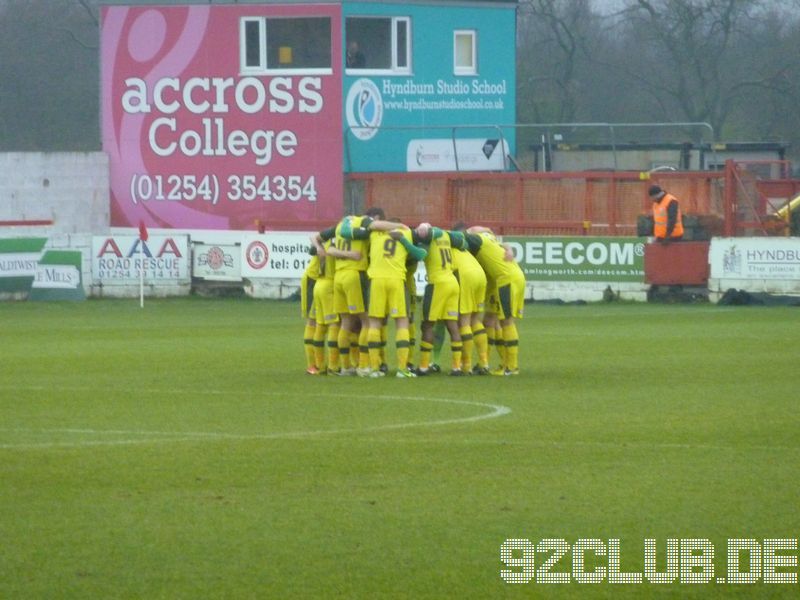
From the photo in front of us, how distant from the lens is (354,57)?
37.4 m

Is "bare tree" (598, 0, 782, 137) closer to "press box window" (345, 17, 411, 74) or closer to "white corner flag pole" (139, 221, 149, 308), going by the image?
"press box window" (345, 17, 411, 74)

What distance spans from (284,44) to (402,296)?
21431 millimetres

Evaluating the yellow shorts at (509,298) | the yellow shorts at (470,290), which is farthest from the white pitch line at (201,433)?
the yellow shorts at (509,298)

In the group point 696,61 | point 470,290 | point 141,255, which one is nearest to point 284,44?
point 141,255

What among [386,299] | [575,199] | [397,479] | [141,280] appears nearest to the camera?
[397,479]

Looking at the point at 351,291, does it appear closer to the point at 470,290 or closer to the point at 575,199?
the point at 470,290

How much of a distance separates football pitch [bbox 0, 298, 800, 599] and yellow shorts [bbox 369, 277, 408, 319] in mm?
797

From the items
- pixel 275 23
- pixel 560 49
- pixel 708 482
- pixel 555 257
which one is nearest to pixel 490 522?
pixel 708 482

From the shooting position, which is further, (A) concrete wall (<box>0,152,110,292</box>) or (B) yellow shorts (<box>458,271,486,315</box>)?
(A) concrete wall (<box>0,152,110,292</box>)

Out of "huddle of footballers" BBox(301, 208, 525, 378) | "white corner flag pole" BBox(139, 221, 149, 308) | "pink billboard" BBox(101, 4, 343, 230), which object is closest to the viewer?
"huddle of footballers" BBox(301, 208, 525, 378)

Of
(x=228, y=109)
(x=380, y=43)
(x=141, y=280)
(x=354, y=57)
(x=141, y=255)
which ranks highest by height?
(x=380, y=43)

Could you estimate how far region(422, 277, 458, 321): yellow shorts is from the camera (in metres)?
17.2

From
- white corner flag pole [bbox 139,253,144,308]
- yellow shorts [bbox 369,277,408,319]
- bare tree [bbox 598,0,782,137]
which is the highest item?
bare tree [bbox 598,0,782,137]

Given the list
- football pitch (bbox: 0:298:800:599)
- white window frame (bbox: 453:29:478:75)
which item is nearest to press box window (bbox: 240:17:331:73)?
white window frame (bbox: 453:29:478:75)
